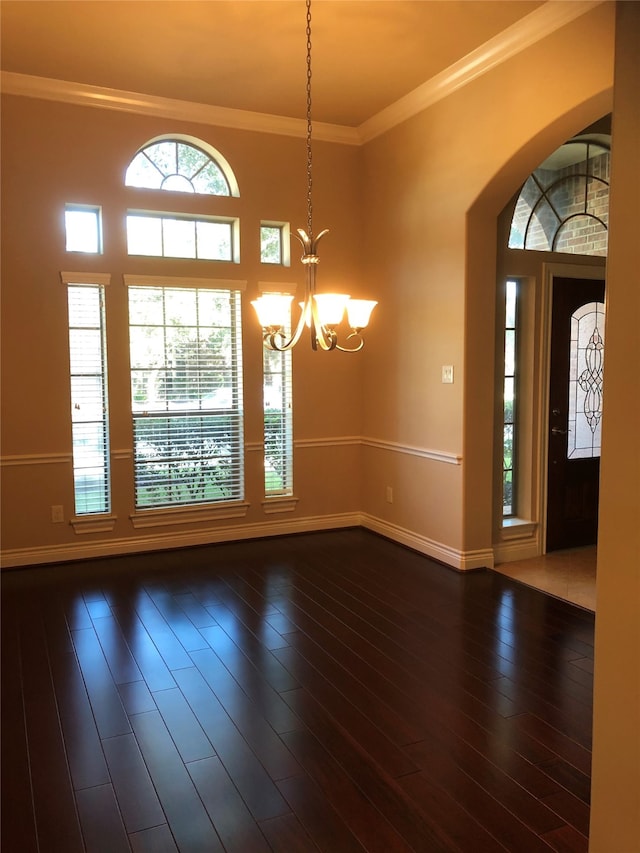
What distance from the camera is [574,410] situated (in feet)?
16.7

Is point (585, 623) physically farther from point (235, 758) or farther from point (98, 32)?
point (98, 32)

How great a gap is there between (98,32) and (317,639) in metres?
3.63

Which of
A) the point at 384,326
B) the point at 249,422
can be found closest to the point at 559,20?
the point at 384,326

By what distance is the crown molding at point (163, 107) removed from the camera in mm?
4414

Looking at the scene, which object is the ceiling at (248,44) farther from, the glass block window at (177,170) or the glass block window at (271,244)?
the glass block window at (271,244)

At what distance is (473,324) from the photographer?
4.43m

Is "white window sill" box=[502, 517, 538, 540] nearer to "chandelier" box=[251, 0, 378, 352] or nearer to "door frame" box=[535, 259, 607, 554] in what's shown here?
"door frame" box=[535, 259, 607, 554]

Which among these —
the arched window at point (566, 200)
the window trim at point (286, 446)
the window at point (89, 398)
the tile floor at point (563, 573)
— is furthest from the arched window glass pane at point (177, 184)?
the tile floor at point (563, 573)

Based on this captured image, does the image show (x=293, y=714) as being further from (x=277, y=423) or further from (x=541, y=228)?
(x=541, y=228)

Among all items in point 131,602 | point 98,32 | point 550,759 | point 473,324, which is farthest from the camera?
point 473,324

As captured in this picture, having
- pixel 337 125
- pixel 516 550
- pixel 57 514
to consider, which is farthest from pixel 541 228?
pixel 57 514

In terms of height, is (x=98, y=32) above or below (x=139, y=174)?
above

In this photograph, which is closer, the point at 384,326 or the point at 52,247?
the point at 52,247

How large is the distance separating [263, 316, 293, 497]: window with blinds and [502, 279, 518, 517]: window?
1.72 m
